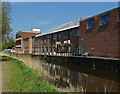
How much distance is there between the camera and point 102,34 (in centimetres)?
2211

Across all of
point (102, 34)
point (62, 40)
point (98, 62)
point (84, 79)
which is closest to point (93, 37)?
point (102, 34)

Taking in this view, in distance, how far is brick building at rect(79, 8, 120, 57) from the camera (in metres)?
19.8

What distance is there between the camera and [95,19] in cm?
2350

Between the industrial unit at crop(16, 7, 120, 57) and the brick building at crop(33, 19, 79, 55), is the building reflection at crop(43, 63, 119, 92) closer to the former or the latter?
the industrial unit at crop(16, 7, 120, 57)

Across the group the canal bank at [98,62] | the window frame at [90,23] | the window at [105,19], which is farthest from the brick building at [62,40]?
the window at [105,19]

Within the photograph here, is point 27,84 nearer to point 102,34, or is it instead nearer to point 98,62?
point 98,62

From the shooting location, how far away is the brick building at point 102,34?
19750 mm

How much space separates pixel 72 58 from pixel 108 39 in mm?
7102

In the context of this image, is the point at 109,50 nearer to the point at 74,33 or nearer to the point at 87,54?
the point at 87,54

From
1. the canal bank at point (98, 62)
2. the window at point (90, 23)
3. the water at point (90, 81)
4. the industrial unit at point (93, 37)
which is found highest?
the window at point (90, 23)

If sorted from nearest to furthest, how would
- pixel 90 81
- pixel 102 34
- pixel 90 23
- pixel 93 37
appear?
pixel 90 81 → pixel 102 34 → pixel 93 37 → pixel 90 23

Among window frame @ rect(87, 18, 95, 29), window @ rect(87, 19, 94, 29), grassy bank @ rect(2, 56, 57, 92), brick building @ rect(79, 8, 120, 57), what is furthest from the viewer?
window @ rect(87, 19, 94, 29)

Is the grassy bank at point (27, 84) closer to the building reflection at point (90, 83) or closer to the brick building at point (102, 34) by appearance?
the building reflection at point (90, 83)

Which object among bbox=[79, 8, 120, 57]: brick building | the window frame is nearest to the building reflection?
bbox=[79, 8, 120, 57]: brick building
